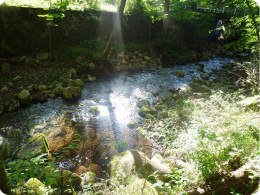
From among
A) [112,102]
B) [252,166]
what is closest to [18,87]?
[112,102]

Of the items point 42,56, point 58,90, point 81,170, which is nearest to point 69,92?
point 58,90

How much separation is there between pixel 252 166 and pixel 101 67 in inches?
321

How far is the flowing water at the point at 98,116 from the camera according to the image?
14.4ft

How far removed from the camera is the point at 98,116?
18.8 ft

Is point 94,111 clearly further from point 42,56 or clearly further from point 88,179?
point 42,56

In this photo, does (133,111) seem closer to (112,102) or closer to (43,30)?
(112,102)

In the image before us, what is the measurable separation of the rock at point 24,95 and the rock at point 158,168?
516 centimetres

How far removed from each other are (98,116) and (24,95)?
9.49 ft

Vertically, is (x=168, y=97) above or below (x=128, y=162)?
above

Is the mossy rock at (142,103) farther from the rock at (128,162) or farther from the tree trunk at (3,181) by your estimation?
the tree trunk at (3,181)

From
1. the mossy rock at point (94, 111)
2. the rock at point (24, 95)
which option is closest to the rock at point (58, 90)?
the rock at point (24, 95)

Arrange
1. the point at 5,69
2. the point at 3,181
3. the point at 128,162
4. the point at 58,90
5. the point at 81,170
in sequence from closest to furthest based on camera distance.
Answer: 1. the point at 3,181
2. the point at 128,162
3. the point at 81,170
4. the point at 58,90
5. the point at 5,69

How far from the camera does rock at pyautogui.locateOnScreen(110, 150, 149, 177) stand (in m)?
3.16

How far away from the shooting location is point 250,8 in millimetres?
4898
